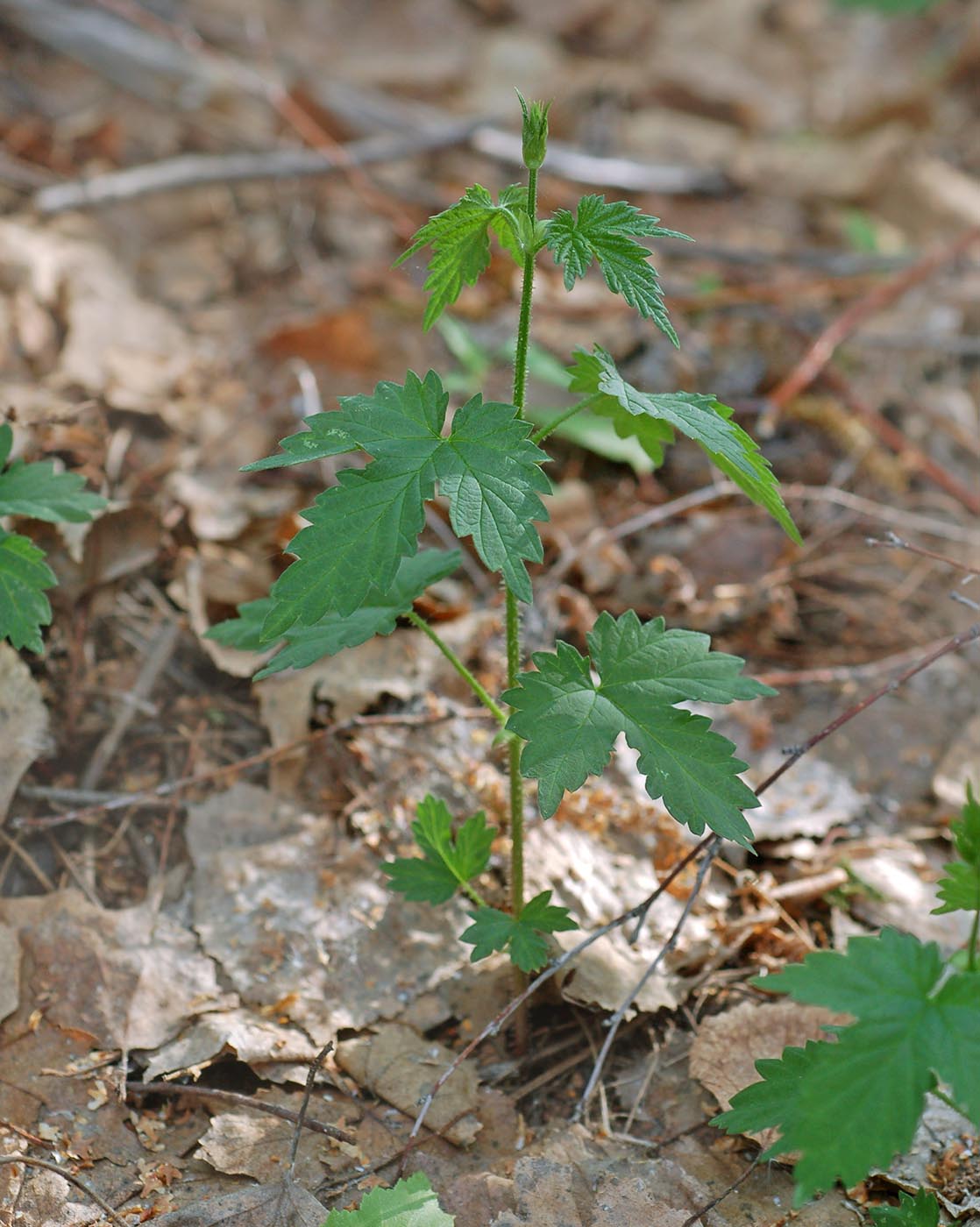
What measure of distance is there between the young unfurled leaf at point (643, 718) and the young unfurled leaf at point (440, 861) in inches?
16.5

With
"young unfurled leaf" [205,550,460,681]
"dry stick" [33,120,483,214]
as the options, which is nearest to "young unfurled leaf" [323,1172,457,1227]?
"young unfurled leaf" [205,550,460,681]

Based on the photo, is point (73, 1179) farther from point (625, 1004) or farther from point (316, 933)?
point (625, 1004)

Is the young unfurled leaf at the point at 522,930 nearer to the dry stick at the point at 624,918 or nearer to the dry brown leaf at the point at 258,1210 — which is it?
the dry stick at the point at 624,918

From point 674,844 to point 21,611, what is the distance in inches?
62.5

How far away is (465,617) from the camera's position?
2.88 meters

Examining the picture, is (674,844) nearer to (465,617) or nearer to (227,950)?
(465,617)

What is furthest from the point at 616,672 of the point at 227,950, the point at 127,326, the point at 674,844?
the point at 127,326

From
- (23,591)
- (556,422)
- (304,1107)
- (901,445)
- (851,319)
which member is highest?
(851,319)

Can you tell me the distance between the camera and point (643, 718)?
5.65 feet

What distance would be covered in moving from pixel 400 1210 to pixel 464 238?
1.65 meters

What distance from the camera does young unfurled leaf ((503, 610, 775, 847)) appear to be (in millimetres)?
1651

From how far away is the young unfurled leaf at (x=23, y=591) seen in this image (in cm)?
200

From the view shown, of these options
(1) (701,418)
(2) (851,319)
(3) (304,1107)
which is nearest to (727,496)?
(2) (851,319)

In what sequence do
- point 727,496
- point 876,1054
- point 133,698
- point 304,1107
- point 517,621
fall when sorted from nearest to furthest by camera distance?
point 876,1054 < point 304,1107 < point 517,621 < point 133,698 < point 727,496
